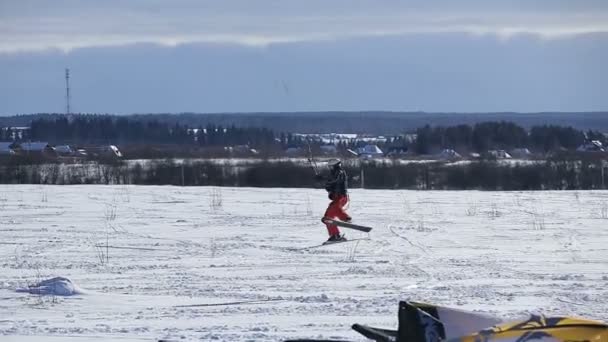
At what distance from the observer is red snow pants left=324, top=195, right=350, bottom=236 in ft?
67.6

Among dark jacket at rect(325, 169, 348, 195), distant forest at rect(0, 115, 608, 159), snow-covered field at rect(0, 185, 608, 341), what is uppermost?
distant forest at rect(0, 115, 608, 159)

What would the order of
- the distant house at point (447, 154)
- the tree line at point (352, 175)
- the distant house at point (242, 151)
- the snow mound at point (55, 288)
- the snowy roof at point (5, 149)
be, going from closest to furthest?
the snow mound at point (55, 288)
the tree line at point (352, 175)
the snowy roof at point (5, 149)
the distant house at point (242, 151)
the distant house at point (447, 154)

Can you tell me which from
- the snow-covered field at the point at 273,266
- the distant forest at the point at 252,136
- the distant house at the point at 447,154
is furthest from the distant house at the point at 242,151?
the snow-covered field at the point at 273,266

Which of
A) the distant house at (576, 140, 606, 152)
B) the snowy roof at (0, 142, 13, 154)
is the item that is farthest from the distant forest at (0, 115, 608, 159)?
the snowy roof at (0, 142, 13, 154)

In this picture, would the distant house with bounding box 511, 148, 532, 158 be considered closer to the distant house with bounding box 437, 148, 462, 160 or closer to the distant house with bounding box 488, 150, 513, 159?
the distant house with bounding box 488, 150, 513, 159

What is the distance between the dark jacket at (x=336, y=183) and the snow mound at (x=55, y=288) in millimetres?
7967

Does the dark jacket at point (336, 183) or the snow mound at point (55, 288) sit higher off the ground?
the dark jacket at point (336, 183)

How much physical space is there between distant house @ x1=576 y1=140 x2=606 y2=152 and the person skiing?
8143 cm

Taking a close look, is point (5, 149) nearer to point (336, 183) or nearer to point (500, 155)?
point (500, 155)

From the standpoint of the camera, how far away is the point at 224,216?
27.6 meters

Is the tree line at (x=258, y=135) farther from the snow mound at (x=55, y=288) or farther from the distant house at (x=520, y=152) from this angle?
the snow mound at (x=55, y=288)

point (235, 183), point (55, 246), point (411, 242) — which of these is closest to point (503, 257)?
point (411, 242)

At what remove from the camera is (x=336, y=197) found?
20.9 metres

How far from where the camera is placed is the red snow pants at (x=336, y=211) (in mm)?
20609
